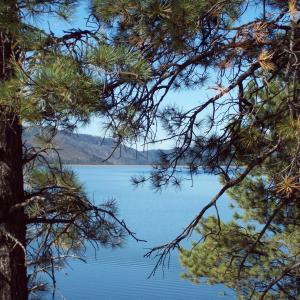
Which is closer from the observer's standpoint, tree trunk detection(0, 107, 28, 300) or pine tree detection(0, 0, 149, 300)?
pine tree detection(0, 0, 149, 300)

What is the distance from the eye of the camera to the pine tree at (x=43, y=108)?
6.51 ft

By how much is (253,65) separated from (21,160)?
1.33m

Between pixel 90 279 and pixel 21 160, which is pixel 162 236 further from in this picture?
pixel 21 160

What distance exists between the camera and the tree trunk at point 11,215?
275 centimetres

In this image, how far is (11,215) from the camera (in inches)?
110

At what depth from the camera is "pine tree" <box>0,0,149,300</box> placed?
1.98m

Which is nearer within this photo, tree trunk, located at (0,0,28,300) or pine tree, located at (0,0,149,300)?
pine tree, located at (0,0,149,300)

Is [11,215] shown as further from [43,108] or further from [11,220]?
[43,108]

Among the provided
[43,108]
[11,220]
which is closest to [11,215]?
[11,220]

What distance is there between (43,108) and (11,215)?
92 cm

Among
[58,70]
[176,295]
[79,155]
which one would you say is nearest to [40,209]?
[58,70]

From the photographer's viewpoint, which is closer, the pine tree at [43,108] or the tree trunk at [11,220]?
the pine tree at [43,108]

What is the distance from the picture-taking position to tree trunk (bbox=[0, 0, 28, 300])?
275 centimetres

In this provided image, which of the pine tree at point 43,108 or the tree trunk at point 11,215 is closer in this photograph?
the pine tree at point 43,108
